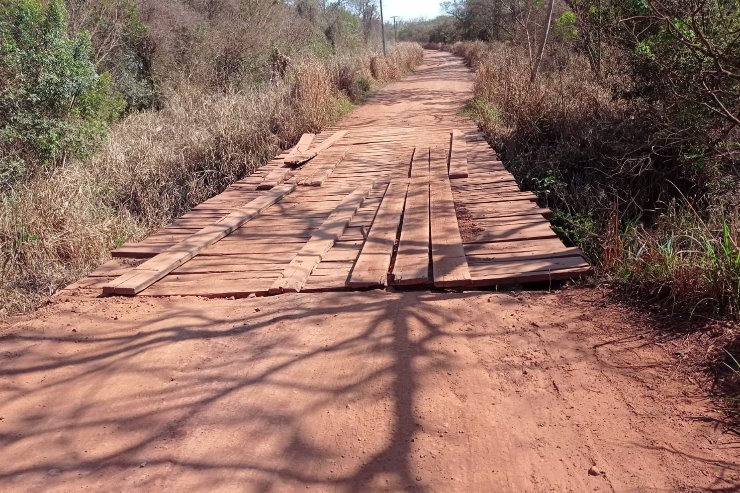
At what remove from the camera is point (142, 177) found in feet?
27.3

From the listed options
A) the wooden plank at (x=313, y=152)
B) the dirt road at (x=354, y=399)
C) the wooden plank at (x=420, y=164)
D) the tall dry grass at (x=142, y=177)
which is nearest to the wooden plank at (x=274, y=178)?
the wooden plank at (x=313, y=152)

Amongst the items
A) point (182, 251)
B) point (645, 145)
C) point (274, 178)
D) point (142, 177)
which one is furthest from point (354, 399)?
point (142, 177)

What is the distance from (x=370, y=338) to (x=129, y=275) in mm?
2004

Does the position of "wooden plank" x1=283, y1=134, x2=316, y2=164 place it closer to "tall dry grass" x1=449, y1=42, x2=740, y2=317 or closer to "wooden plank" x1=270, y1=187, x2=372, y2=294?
"wooden plank" x1=270, y1=187, x2=372, y2=294

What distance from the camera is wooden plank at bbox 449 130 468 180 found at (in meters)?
6.89

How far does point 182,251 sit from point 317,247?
1.08 meters

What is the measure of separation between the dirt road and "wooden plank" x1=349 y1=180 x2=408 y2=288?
15cm

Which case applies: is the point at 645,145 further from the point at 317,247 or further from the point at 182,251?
the point at 182,251

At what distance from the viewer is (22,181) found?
307 inches

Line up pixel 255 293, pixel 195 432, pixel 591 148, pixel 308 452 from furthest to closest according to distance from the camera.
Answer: pixel 591 148 < pixel 255 293 < pixel 195 432 < pixel 308 452

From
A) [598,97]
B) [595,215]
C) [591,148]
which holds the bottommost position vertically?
[595,215]

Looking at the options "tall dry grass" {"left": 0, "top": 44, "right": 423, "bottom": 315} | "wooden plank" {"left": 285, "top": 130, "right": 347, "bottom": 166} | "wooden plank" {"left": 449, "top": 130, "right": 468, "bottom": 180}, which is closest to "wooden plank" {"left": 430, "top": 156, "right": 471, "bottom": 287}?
"wooden plank" {"left": 449, "top": 130, "right": 468, "bottom": 180}

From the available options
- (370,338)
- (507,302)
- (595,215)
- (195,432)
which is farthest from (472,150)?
(195,432)

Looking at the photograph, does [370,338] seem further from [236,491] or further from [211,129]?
[211,129]
